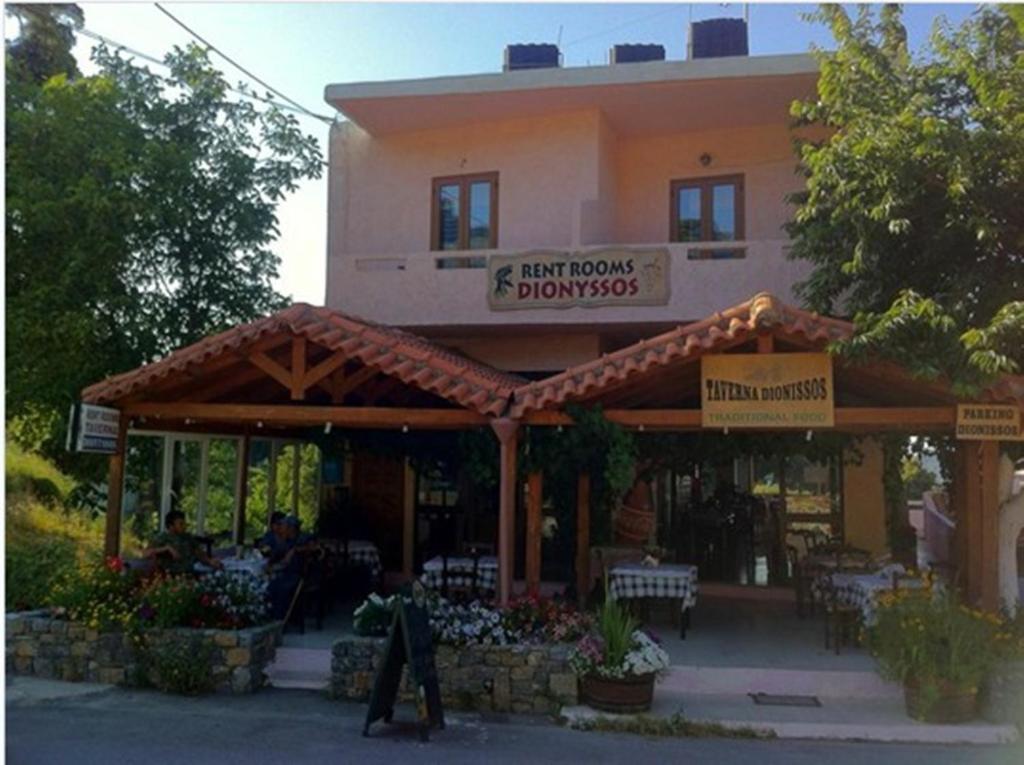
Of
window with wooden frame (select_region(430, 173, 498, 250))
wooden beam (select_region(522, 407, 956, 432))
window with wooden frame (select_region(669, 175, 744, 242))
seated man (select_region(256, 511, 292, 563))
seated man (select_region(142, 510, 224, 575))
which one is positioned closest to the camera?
wooden beam (select_region(522, 407, 956, 432))

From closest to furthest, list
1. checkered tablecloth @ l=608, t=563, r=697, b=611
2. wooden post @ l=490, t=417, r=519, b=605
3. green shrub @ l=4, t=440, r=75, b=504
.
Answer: wooden post @ l=490, t=417, r=519, b=605, checkered tablecloth @ l=608, t=563, r=697, b=611, green shrub @ l=4, t=440, r=75, b=504

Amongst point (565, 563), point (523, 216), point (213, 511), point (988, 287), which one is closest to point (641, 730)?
point (565, 563)

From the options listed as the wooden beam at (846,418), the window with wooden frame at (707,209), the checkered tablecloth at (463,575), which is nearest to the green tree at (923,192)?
the wooden beam at (846,418)

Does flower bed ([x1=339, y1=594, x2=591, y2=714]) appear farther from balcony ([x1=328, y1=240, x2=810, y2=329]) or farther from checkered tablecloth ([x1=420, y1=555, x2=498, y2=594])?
balcony ([x1=328, y1=240, x2=810, y2=329])

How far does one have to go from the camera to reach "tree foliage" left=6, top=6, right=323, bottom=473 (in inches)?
501

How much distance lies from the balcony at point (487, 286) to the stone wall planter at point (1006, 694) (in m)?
5.95

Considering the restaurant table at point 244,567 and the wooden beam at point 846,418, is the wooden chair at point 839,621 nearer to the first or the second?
the wooden beam at point 846,418

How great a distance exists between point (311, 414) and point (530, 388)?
2417mm

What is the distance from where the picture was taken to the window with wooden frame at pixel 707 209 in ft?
45.5

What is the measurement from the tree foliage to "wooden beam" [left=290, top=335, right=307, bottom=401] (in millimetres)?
4217

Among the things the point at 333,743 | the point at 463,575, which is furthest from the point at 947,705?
the point at 463,575

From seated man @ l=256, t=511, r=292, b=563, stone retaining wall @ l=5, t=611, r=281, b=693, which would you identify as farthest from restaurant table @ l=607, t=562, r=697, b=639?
seated man @ l=256, t=511, r=292, b=563

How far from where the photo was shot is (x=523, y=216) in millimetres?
14031

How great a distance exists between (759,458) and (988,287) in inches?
170
